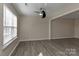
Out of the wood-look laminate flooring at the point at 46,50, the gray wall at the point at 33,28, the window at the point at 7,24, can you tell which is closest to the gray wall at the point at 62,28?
the gray wall at the point at 33,28

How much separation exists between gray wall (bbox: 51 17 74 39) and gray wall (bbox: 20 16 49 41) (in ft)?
3.00

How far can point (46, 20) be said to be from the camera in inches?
395

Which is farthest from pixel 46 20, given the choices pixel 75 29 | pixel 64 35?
pixel 75 29

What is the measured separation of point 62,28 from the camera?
431 inches

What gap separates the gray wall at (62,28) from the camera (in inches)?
413

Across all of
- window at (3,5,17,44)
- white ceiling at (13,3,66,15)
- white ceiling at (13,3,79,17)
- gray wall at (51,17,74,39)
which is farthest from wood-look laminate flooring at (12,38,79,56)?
gray wall at (51,17,74,39)

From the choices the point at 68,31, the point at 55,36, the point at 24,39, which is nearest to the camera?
the point at 24,39

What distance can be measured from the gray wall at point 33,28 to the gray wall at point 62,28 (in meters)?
0.92

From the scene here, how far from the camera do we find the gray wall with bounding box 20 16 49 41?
9.52 metres

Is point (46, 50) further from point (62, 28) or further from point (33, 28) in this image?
point (62, 28)

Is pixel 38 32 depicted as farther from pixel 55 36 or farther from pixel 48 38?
pixel 55 36

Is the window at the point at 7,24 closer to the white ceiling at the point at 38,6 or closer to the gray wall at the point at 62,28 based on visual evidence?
the white ceiling at the point at 38,6

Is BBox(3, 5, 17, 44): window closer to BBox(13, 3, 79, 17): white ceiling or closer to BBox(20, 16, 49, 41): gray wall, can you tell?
BBox(13, 3, 79, 17): white ceiling

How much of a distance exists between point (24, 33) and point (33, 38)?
1.03m
